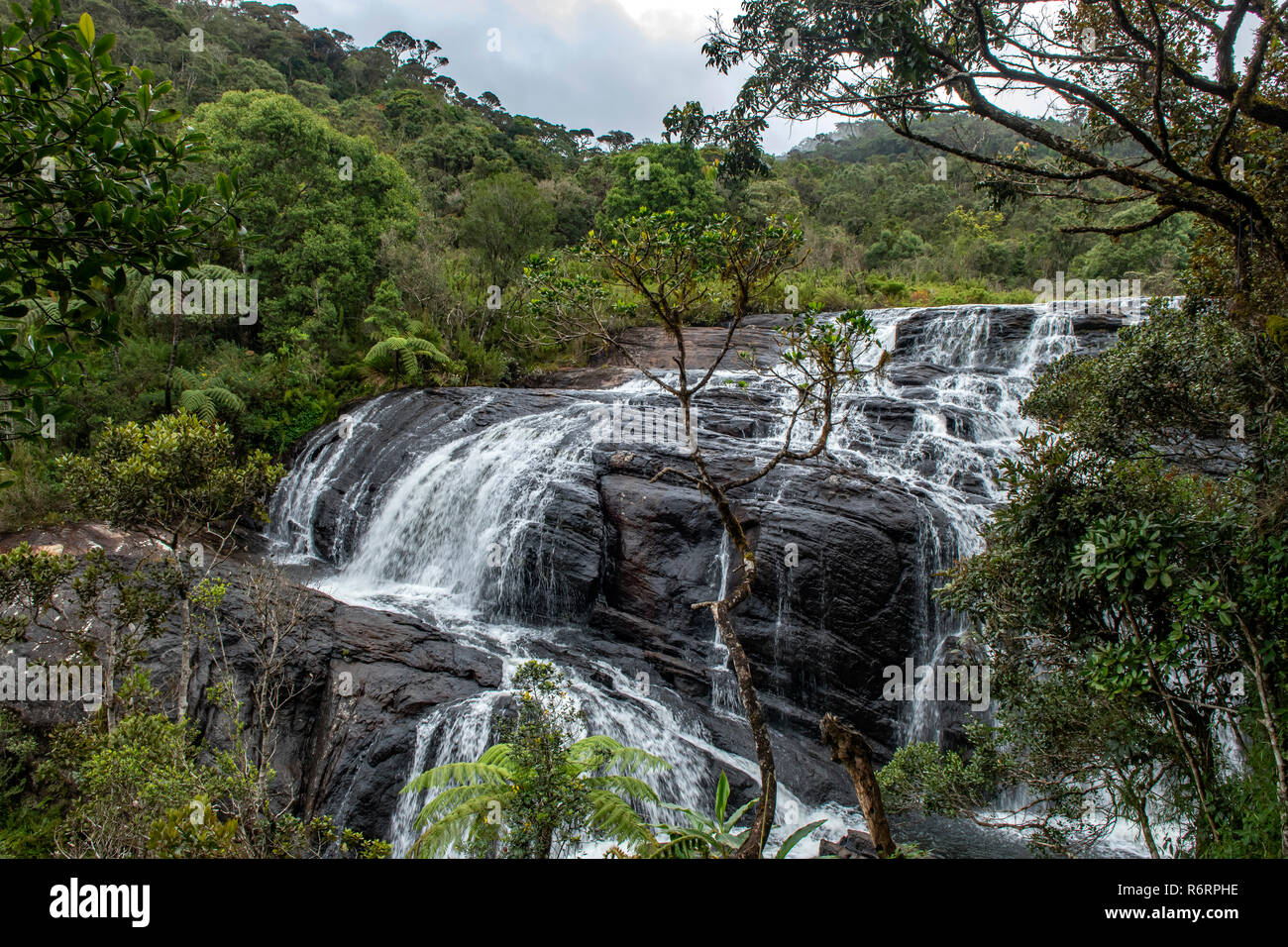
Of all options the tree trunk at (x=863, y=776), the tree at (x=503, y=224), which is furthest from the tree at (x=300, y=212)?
the tree trunk at (x=863, y=776)

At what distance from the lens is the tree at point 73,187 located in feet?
7.95

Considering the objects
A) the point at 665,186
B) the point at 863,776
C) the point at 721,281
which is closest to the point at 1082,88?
the point at 721,281

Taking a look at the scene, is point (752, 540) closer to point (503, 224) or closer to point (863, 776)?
point (863, 776)

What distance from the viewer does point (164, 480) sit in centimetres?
762

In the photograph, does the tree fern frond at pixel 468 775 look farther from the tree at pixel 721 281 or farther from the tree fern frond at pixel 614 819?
the tree at pixel 721 281

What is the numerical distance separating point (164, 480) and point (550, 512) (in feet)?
18.6

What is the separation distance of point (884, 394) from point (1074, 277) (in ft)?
60.0

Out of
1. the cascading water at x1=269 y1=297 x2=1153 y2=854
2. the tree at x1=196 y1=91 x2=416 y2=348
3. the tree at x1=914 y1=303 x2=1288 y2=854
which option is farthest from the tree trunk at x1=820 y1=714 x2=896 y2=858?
the tree at x1=196 y1=91 x2=416 y2=348

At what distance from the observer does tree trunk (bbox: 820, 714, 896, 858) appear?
4180mm

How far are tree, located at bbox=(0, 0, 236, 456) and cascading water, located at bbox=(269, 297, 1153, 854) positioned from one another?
20.5 ft

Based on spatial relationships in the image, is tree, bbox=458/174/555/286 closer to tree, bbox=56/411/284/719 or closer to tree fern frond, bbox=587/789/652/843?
tree, bbox=56/411/284/719

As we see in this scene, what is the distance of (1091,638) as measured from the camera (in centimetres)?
506

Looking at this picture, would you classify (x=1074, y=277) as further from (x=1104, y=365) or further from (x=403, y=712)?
(x=403, y=712)

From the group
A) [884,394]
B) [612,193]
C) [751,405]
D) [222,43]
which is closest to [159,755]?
[751,405]
